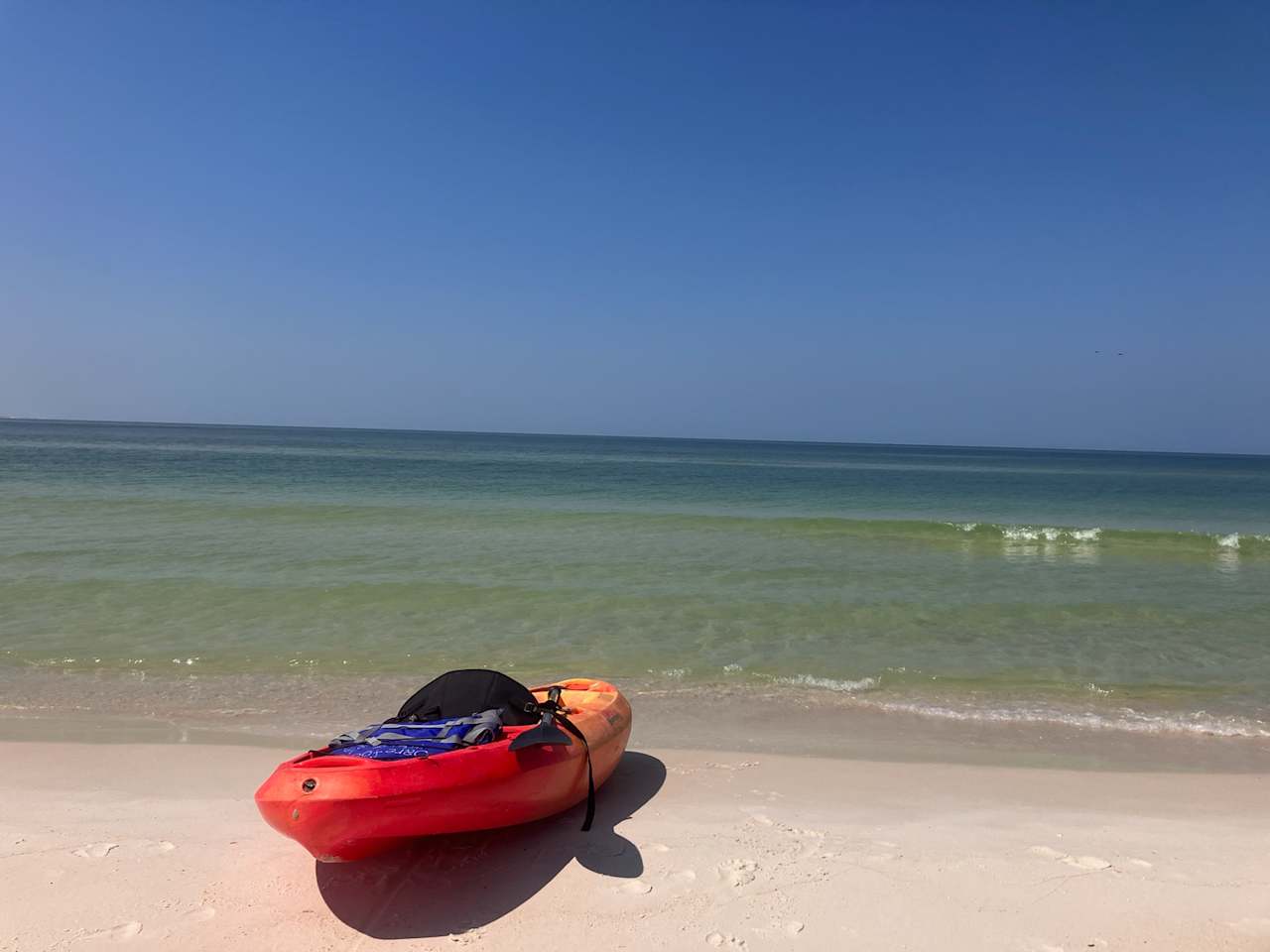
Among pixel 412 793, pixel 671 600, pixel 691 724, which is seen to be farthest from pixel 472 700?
pixel 671 600

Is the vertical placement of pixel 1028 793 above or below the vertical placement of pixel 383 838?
below

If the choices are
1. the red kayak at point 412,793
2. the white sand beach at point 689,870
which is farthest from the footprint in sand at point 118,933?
the red kayak at point 412,793

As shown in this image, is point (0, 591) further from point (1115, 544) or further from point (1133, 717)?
point (1115, 544)

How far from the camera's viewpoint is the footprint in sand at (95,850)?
155 inches

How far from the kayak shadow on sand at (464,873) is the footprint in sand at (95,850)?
3.67ft

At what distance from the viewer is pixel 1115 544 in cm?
1925

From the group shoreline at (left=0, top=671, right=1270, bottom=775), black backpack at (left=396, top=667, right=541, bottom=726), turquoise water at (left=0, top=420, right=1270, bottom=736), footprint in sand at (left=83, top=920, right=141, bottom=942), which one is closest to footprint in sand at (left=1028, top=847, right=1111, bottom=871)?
shoreline at (left=0, top=671, right=1270, bottom=775)

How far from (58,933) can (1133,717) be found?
24.6 ft

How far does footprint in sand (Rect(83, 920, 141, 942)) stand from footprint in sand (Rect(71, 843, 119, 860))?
0.72m

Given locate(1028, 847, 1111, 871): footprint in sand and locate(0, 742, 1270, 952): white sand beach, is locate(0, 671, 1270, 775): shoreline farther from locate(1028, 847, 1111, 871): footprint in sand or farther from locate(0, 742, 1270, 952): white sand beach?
locate(1028, 847, 1111, 871): footprint in sand

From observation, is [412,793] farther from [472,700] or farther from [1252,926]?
[1252,926]

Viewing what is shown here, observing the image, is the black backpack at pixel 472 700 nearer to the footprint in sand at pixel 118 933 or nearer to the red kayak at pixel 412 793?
the red kayak at pixel 412 793

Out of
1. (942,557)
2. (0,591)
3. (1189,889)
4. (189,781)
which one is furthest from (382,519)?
(1189,889)

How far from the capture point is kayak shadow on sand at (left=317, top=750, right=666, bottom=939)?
3.54 m
